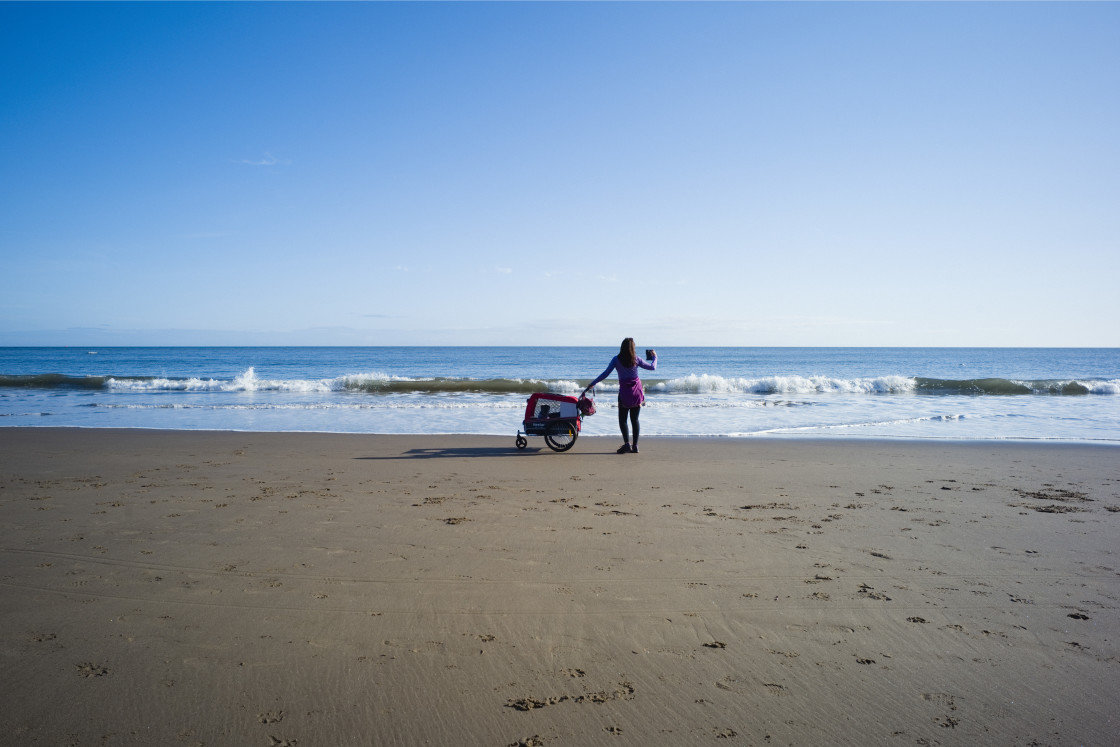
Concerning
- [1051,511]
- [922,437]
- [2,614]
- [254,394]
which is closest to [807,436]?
[922,437]

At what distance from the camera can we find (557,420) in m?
11.0

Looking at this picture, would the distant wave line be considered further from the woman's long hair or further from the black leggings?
the woman's long hair

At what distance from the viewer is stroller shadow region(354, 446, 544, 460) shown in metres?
10.4


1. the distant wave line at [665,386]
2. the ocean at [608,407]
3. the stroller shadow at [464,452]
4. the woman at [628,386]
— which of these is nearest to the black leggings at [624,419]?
the woman at [628,386]

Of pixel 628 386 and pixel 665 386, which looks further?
pixel 665 386

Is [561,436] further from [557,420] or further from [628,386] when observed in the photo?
[628,386]

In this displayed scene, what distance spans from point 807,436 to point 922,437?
7.54 feet

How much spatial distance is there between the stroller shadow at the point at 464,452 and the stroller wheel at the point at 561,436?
296 millimetres

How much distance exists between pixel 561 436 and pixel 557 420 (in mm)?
342

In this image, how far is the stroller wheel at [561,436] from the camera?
11.0 m

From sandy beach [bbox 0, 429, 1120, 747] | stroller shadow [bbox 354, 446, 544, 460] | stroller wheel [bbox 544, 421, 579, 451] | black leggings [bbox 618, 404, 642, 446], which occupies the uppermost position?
black leggings [bbox 618, 404, 642, 446]

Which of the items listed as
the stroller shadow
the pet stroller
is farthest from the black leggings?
the stroller shadow

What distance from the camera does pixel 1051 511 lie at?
6.52 meters

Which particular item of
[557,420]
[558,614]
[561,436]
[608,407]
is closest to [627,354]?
[557,420]
